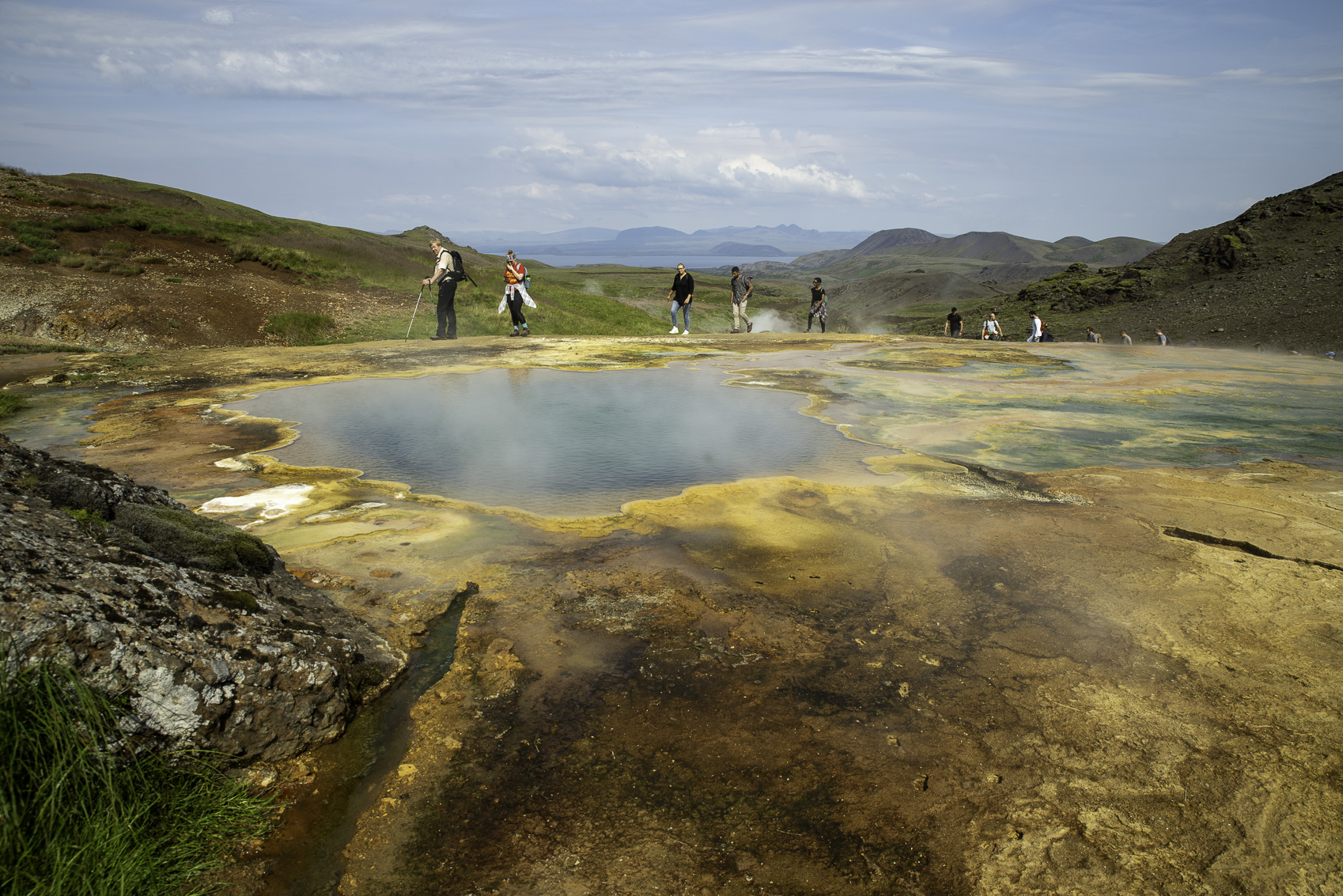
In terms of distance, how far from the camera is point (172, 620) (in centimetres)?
261

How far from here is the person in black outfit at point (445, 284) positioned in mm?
13423

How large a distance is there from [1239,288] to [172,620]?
32492 mm

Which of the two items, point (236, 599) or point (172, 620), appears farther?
point (236, 599)

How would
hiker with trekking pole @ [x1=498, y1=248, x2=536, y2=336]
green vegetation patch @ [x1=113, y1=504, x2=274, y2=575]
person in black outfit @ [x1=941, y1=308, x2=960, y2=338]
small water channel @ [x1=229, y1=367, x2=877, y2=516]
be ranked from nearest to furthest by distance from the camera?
green vegetation patch @ [x1=113, y1=504, x2=274, y2=575], small water channel @ [x1=229, y1=367, x2=877, y2=516], hiker with trekking pole @ [x1=498, y1=248, x2=536, y2=336], person in black outfit @ [x1=941, y1=308, x2=960, y2=338]

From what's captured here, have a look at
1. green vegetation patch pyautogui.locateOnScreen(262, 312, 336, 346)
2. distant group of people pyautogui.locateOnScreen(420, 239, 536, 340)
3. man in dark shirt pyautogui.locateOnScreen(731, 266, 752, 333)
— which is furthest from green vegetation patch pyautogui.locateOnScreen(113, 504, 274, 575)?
man in dark shirt pyautogui.locateOnScreen(731, 266, 752, 333)

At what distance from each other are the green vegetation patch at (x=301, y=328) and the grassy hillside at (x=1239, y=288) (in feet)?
76.9

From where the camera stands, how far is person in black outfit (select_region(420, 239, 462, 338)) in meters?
13.4

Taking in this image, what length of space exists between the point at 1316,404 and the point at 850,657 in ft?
30.5

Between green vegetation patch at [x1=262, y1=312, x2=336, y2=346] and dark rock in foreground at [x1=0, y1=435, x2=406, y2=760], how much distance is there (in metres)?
11.9

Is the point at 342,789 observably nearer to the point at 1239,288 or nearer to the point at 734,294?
the point at 734,294

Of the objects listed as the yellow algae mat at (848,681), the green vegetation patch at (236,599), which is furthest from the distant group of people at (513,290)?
the green vegetation patch at (236,599)

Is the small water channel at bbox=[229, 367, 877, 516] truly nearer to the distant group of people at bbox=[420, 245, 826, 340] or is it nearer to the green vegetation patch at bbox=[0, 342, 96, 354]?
the distant group of people at bbox=[420, 245, 826, 340]

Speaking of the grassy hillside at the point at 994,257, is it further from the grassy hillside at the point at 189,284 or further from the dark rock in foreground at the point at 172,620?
the dark rock in foreground at the point at 172,620

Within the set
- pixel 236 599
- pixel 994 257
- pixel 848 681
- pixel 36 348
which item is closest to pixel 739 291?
pixel 36 348
